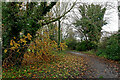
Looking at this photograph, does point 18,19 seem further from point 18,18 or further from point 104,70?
point 104,70

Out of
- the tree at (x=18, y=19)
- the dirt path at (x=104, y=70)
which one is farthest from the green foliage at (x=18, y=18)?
the dirt path at (x=104, y=70)

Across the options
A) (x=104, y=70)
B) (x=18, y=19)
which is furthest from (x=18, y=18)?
(x=104, y=70)

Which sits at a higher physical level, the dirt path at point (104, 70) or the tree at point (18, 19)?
the tree at point (18, 19)

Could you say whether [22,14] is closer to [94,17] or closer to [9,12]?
[9,12]

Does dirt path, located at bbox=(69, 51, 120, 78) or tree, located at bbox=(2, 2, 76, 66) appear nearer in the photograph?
tree, located at bbox=(2, 2, 76, 66)

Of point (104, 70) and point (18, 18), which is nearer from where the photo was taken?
point (18, 18)

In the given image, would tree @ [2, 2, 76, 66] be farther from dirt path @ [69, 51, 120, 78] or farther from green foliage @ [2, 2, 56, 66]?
dirt path @ [69, 51, 120, 78]

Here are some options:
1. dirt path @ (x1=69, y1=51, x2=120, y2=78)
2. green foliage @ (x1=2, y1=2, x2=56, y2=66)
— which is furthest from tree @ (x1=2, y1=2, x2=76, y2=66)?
dirt path @ (x1=69, y1=51, x2=120, y2=78)

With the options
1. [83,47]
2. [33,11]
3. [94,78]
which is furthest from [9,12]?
[83,47]

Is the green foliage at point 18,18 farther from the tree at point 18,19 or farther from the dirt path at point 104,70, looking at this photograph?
the dirt path at point 104,70

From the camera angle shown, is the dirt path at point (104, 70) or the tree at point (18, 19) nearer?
the tree at point (18, 19)

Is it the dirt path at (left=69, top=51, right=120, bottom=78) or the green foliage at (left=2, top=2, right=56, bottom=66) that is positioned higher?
the green foliage at (left=2, top=2, right=56, bottom=66)

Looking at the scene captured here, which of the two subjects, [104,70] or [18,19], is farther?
[104,70]

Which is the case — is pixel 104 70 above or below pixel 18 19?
below
